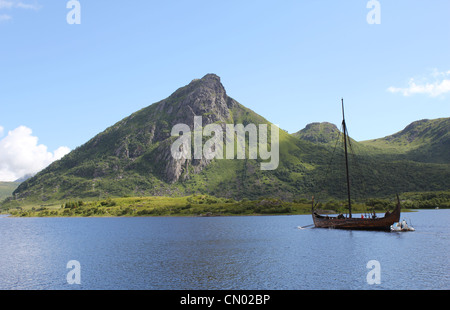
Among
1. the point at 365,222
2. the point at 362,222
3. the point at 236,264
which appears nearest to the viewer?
the point at 236,264

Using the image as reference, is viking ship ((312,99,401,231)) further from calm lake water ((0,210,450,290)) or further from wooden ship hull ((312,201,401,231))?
calm lake water ((0,210,450,290))

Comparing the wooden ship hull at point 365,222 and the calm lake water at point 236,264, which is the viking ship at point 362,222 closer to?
the wooden ship hull at point 365,222

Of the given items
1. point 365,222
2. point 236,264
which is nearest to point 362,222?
point 365,222

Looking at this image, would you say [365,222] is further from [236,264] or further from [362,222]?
[236,264]

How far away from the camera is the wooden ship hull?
116m

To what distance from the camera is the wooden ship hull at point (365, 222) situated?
11588 cm

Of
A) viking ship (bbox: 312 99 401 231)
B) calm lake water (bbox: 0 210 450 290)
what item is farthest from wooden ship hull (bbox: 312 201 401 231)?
calm lake water (bbox: 0 210 450 290)

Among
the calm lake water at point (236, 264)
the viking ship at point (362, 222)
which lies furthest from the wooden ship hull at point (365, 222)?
the calm lake water at point (236, 264)

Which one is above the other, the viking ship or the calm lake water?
the viking ship

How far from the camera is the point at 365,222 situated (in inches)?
4751

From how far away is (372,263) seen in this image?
2522 inches

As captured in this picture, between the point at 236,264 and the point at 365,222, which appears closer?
the point at 236,264
